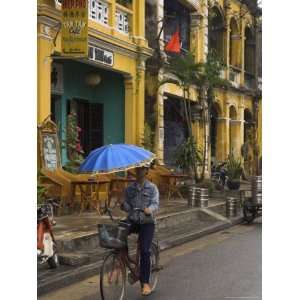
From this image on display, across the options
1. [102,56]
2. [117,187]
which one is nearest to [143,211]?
[117,187]

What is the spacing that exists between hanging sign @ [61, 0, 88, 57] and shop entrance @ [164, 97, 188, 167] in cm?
59

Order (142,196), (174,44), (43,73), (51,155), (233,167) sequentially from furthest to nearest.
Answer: (51,155) → (174,44) → (142,196) → (233,167) → (43,73)

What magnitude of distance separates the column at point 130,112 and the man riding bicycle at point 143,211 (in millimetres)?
178

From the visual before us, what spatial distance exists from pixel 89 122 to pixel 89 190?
126 centimetres

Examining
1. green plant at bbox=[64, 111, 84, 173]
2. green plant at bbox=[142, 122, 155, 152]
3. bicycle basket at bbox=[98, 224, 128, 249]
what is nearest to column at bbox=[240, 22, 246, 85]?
green plant at bbox=[142, 122, 155, 152]

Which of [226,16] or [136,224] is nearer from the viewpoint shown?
[226,16]

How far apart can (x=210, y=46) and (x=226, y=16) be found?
0.61 ft

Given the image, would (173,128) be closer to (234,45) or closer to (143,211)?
(143,211)

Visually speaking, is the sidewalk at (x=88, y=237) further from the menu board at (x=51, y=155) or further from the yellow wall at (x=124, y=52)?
the yellow wall at (x=124, y=52)

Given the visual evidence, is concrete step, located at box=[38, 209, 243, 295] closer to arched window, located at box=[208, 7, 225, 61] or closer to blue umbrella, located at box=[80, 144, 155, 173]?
blue umbrella, located at box=[80, 144, 155, 173]

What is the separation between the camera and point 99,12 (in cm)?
386
